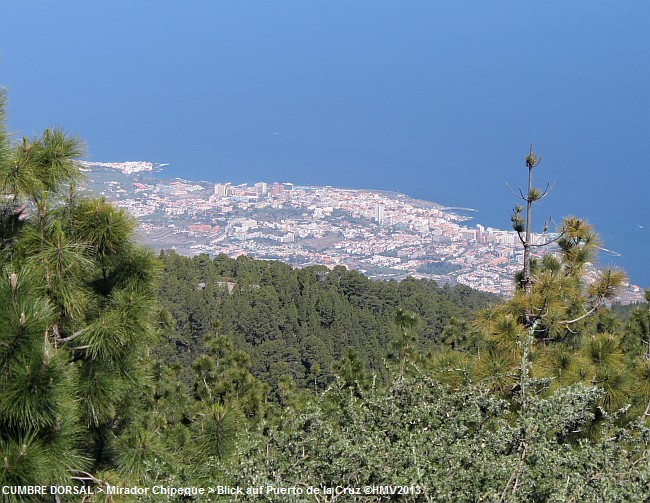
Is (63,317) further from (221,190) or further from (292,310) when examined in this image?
(221,190)

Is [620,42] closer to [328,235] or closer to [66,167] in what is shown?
[328,235]

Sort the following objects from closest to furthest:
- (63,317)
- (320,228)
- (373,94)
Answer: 1. (63,317)
2. (320,228)
3. (373,94)

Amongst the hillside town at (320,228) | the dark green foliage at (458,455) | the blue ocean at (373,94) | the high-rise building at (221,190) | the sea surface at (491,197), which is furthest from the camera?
the blue ocean at (373,94)

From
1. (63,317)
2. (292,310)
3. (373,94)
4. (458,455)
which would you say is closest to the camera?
(458,455)

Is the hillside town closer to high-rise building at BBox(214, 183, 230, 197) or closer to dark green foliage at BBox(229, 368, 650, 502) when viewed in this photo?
high-rise building at BBox(214, 183, 230, 197)

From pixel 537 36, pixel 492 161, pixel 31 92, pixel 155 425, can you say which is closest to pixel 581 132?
pixel 492 161

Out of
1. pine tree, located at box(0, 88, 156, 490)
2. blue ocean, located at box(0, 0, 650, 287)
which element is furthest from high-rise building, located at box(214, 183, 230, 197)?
pine tree, located at box(0, 88, 156, 490)

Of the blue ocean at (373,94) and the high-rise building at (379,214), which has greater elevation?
the blue ocean at (373,94)

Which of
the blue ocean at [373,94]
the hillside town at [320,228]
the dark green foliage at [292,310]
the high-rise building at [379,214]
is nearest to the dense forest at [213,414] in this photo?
the dark green foliage at [292,310]

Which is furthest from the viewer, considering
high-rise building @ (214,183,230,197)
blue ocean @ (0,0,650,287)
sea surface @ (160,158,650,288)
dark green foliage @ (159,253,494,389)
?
blue ocean @ (0,0,650,287)

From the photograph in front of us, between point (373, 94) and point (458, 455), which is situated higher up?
point (373, 94)

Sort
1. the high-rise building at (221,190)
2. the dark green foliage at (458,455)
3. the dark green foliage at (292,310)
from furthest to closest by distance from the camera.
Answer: the high-rise building at (221,190), the dark green foliage at (292,310), the dark green foliage at (458,455)

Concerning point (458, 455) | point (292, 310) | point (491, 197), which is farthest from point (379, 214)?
point (458, 455)

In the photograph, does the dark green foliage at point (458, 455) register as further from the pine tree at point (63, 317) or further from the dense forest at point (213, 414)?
the pine tree at point (63, 317)
